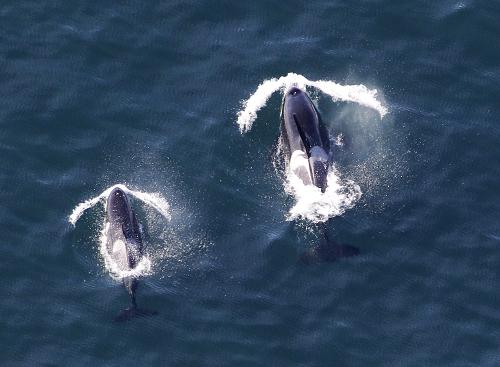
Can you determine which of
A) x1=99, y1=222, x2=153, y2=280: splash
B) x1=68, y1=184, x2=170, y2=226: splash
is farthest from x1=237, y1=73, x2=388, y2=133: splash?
x1=99, y1=222, x2=153, y2=280: splash

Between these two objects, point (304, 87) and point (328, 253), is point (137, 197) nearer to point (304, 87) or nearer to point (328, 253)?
point (328, 253)

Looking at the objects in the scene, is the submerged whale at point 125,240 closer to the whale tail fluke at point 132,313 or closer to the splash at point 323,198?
the whale tail fluke at point 132,313

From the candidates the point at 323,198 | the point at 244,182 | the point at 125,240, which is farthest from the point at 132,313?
the point at 323,198

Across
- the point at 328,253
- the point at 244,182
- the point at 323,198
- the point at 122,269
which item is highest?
the point at 244,182

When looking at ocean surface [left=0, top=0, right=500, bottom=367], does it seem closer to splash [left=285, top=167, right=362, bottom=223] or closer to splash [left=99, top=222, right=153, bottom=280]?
splash [left=285, top=167, right=362, bottom=223]

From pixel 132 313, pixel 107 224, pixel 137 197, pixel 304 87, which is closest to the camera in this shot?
pixel 132 313

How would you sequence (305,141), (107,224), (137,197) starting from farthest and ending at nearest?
(305,141) → (137,197) → (107,224)

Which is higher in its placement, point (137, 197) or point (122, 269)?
point (137, 197)
